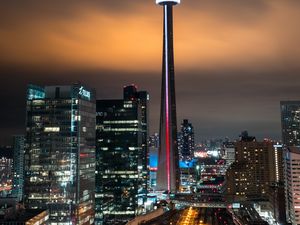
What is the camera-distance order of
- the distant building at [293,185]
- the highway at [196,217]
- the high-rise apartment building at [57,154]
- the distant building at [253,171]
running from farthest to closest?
the distant building at [253,171] < the distant building at [293,185] < the highway at [196,217] < the high-rise apartment building at [57,154]

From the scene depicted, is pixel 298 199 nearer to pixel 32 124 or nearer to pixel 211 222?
pixel 211 222

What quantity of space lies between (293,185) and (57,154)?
38591 millimetres

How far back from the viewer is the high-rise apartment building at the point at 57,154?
59375mm

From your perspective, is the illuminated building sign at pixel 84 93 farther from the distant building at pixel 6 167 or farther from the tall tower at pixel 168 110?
the distant building at pixel 6 167

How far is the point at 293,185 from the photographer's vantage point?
72.4 meters

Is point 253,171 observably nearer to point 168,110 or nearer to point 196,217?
point 168,110

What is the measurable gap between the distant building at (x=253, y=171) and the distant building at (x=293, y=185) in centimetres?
3458

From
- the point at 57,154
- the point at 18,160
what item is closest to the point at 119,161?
the point at 57,154

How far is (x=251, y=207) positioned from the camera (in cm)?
7762

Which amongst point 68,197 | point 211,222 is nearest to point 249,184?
point 211,222

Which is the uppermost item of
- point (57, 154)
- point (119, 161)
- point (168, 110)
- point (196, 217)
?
point (168, 110)

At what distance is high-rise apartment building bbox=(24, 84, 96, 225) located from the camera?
59.4 meters

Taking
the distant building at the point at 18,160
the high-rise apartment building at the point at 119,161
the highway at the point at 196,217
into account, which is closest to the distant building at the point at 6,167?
the distant building at the point at 18,160

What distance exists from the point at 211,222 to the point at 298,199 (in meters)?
16.5
